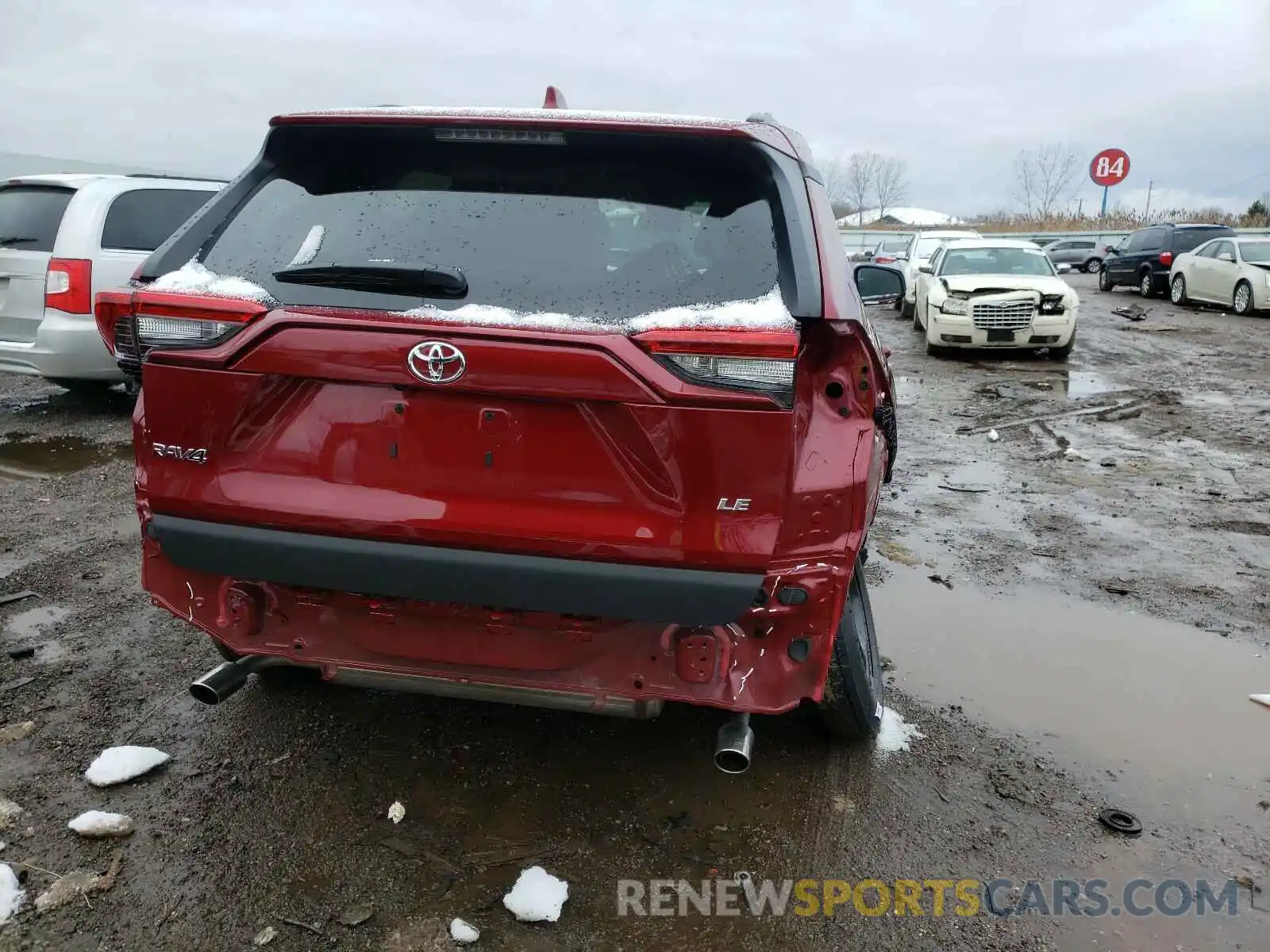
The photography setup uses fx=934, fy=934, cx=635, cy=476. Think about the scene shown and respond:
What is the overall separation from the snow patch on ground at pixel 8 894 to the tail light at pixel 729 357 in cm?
214

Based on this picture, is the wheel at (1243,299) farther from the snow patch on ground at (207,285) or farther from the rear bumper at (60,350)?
the snow patch on ground at (207,285)

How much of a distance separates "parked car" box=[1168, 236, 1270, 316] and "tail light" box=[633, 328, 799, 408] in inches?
742

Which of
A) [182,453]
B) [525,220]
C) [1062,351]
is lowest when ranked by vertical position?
[1062,351]

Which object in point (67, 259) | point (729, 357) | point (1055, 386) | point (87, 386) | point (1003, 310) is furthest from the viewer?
point (1003, 310)

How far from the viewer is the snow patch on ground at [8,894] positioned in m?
2.36

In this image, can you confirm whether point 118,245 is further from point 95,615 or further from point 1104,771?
point 1104,771

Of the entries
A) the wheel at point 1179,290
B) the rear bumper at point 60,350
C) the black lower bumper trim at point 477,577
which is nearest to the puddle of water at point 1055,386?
the rear bumper at point 60,350

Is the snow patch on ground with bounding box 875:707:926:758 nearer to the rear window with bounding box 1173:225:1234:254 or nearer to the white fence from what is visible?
the rear window with bounding box 1173:225:1234:254

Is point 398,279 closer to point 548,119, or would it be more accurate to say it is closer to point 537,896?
point 548,119

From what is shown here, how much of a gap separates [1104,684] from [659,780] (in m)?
2.03

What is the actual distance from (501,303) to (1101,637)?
3.38m

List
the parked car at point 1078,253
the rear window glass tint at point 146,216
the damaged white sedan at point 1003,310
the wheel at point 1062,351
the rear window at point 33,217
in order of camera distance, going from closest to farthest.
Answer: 1. the rear window glass tint at point 146,216
2. the rear window at point 33,217
3. the damaged white sedan at point 1003,310
4. the wheel at point 1062,351
5. the parked car at point 1078,253

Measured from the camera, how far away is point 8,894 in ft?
7.91

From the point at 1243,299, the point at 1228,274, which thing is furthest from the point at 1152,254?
the point at 1243,299
